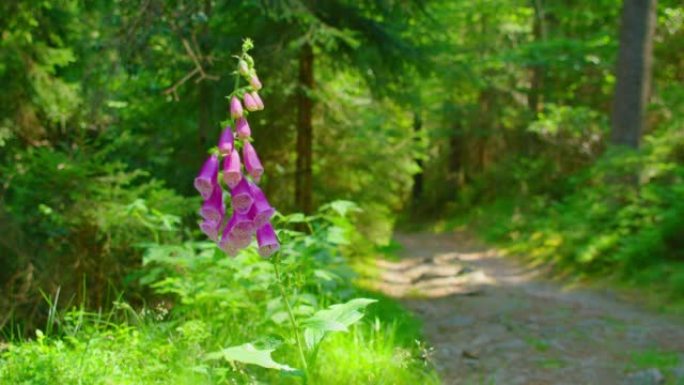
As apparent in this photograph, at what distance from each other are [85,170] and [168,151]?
8.74ft

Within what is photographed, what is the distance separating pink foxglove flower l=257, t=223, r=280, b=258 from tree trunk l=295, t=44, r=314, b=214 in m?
6.05

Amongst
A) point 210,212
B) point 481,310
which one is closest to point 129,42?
point 210,212

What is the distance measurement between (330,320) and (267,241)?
425 millimetres

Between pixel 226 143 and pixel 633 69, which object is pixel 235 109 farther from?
pixel 633 69

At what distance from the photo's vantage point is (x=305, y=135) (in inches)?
348

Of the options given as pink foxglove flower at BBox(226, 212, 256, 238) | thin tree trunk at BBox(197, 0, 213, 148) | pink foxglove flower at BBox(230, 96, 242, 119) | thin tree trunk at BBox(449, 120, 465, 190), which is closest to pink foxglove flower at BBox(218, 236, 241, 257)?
→ pink foxglove flower at BBox(226, 212, 256, 238)

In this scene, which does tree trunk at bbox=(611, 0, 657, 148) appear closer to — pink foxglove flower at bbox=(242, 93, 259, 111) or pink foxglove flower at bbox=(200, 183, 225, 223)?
pink foxglove flower at bbox=(242, 93, 259, 111)

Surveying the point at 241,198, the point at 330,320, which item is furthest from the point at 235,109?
the point at 330,320

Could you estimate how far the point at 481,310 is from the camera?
314 inches

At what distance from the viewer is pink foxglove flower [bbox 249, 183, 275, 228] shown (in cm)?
268

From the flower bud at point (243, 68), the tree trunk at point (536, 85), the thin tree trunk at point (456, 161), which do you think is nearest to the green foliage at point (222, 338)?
the flower bud at point (243, 68)

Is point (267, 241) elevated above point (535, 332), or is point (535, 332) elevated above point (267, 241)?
point (267, 241)

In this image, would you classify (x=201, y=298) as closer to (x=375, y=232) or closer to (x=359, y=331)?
(x=359, y=331)

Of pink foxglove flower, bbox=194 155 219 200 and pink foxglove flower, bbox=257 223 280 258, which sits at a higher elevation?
pink foxglove flower, bbox=194 155 219 200
